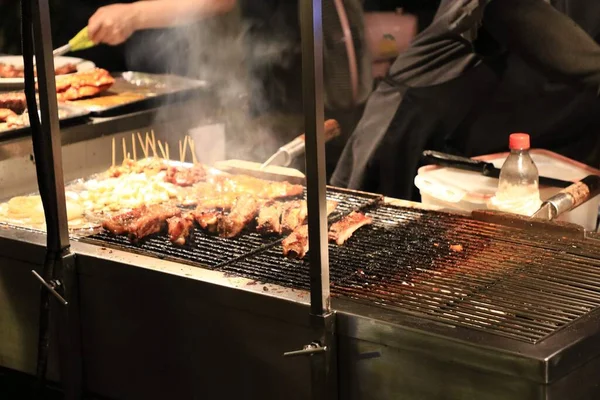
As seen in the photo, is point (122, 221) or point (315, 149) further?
point (122, 221)

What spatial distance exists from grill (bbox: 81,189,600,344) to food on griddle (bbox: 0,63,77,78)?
2331 millimetres

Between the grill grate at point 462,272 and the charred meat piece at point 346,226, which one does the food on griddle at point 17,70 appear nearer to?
the charred meat piece at point 346,226

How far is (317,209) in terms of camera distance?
8.06 ft

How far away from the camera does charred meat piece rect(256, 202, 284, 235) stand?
341cm

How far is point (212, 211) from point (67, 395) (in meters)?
0.89

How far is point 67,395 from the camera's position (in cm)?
320

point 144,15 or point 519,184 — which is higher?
point 144,15

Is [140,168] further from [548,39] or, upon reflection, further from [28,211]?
[548,39]

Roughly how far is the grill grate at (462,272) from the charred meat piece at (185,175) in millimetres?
956

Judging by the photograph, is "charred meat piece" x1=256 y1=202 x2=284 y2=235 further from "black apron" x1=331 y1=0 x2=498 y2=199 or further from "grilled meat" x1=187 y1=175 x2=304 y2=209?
"black apron" x1=331 y1=0 x2=498 y2=199

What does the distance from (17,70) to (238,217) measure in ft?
8.59

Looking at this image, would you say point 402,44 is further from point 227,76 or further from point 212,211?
point 212,211

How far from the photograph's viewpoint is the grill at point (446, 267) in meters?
2.61

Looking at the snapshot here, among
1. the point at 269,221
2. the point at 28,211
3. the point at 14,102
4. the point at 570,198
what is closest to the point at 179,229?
the point at 269,221
